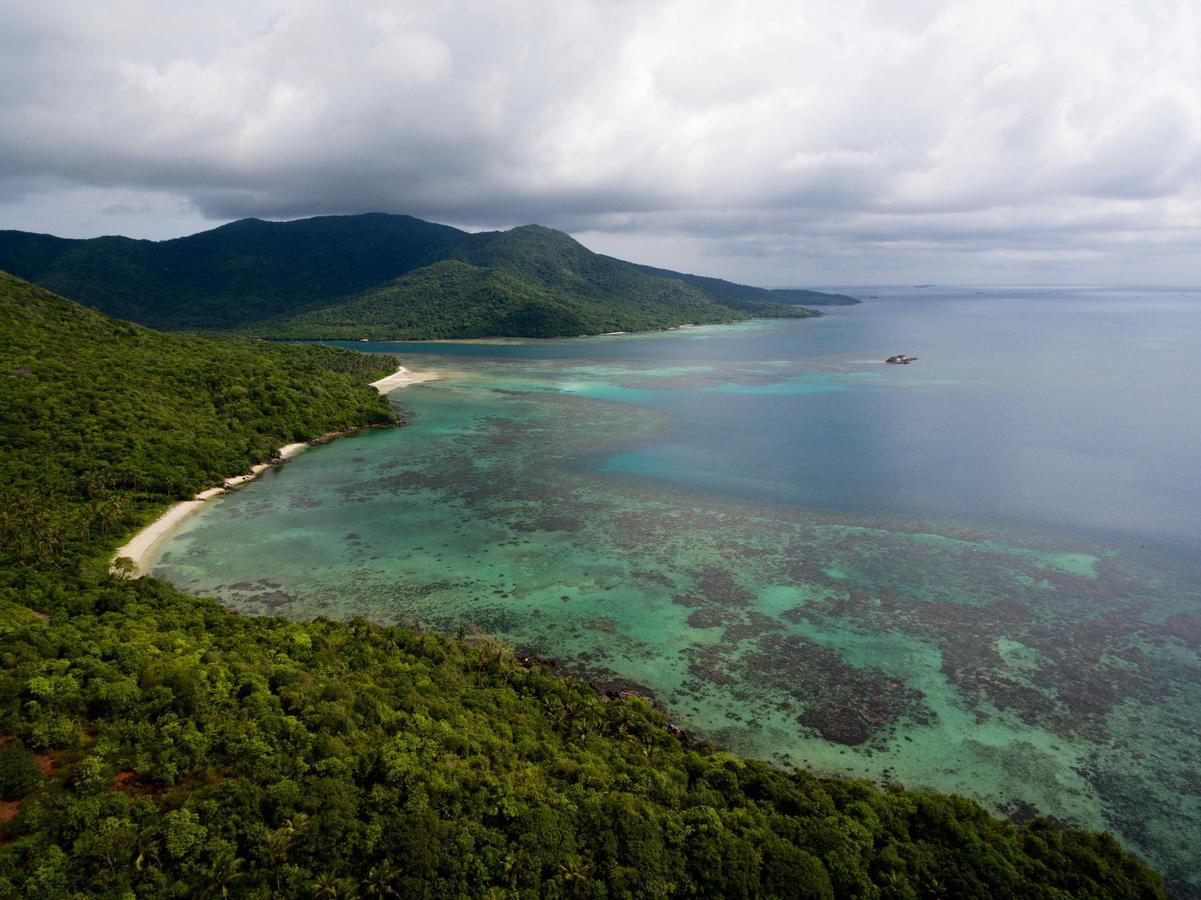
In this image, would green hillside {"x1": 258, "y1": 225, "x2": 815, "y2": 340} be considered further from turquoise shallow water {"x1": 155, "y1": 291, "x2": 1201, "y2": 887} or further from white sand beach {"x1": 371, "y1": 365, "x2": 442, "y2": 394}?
turquoise shallow water {"x1": 155, "y1": 291, "x2": 1201, "y2": 887}

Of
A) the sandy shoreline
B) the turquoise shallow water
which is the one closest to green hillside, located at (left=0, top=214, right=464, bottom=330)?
the sandy shoreline

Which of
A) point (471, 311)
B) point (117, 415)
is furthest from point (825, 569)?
point (471, 311)

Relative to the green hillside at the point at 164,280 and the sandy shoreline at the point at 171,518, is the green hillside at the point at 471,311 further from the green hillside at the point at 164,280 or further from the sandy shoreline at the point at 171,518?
the sandy shoreline at the point at 171,518

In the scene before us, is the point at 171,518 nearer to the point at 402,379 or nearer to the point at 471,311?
the point at 402,379

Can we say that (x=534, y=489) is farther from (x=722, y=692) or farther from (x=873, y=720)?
(x=873, y=720)

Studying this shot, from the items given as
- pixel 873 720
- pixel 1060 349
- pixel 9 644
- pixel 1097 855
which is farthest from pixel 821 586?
pixel 1060 349

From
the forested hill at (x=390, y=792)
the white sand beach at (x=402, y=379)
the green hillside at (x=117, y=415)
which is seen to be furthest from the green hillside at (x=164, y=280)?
the forested hill at (x=390, y=792)

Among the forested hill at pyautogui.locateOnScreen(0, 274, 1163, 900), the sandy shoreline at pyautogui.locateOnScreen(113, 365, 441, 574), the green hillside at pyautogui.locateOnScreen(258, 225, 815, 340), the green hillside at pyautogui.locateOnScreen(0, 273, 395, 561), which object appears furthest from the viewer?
the green hillside at pyautogui.locateOnScreen(258, 225, 815, 340)
